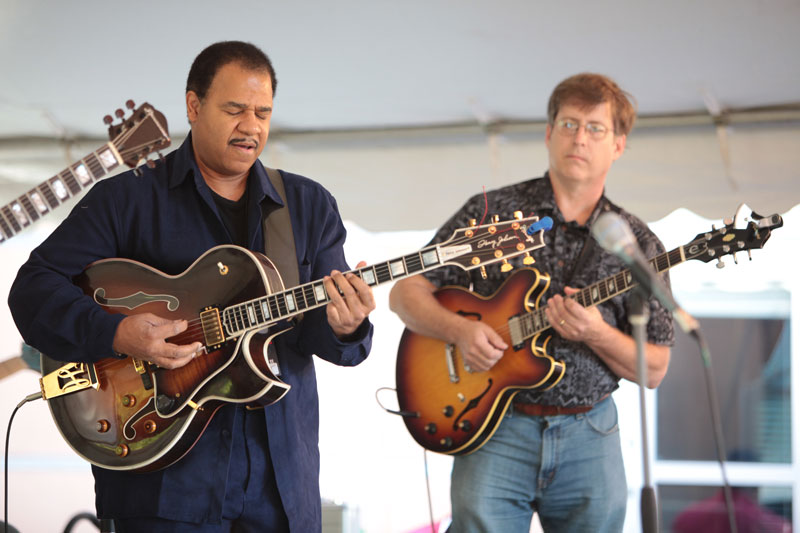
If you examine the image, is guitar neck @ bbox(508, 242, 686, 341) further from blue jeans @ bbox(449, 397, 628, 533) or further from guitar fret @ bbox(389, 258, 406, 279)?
guitar fret @ bbox(389, 258, 406, 279)

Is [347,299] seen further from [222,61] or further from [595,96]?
[595,96]

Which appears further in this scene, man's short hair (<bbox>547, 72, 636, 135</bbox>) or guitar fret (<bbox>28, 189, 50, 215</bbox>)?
man's short hair (<bbox>547, 72, 636, 135</bbox>)

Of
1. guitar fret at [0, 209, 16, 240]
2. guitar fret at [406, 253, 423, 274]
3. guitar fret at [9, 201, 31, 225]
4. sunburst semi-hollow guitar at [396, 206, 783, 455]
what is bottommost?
sunburst semi-hollow guitar at [396, 206, 783, 455]

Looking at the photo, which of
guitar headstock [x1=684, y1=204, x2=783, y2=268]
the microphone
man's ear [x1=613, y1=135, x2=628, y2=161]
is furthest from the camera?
man's ear [x1=613, y1=135, x2=628, y2=161]

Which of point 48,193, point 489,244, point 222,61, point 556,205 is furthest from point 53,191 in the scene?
point 556,205

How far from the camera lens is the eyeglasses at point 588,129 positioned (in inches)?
119

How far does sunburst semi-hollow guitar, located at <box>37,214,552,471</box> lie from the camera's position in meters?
2.29

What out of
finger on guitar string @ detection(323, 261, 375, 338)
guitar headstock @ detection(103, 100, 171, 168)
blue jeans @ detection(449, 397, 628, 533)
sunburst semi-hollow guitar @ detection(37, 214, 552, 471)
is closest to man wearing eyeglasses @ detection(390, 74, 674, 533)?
blue jeans @ detection(449, 397, 628, 533)

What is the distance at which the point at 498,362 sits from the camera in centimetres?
Answer: 300

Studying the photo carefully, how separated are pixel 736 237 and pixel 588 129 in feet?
2.15

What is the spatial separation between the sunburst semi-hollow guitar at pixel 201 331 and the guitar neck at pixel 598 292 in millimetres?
489

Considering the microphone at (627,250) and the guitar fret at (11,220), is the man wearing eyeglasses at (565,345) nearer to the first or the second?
the microphone at (627,250)

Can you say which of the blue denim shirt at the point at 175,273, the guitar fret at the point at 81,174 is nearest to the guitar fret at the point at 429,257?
the blue denim shirt at the point at 175,273

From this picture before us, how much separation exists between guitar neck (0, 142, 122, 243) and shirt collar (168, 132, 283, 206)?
0.31m
